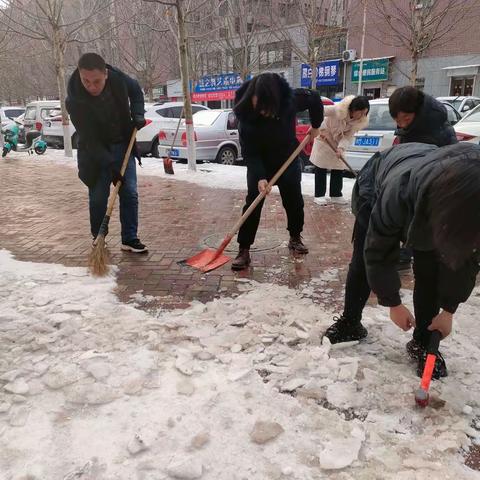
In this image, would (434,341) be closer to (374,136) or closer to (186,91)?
(374,136)

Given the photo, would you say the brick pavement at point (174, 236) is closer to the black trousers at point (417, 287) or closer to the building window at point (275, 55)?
the black trousers at point (417, 287)

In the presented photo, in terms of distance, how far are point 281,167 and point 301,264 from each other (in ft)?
2.92

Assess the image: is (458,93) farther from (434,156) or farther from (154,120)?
(434,156)

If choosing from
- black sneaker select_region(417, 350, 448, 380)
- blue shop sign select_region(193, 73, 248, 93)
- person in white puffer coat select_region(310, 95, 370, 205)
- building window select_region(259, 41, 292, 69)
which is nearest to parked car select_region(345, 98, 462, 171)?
person in white puffer coat select_region(310, 95, 370, 205)

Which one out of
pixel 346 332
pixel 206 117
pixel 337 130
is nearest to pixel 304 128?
pixel 206 117

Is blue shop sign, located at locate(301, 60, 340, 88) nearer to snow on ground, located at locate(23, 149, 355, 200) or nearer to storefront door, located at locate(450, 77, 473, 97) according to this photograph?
storefront door, located at locate(450, 77, 473, 97)

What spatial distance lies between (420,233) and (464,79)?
84.6 feet

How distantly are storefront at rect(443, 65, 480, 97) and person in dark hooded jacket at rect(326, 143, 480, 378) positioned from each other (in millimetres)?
24143

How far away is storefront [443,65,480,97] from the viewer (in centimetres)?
2292

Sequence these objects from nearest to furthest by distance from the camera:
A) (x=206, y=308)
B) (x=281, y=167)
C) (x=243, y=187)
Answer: (x=206, y=308) < (x=281, y=167) < (x=243, y=187)

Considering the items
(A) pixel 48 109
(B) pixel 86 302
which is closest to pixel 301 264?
(B) pixel 86 302

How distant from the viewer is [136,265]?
419cm

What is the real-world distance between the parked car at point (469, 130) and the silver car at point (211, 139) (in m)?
5.27

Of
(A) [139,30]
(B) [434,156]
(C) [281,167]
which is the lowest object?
(C) [281,167]
